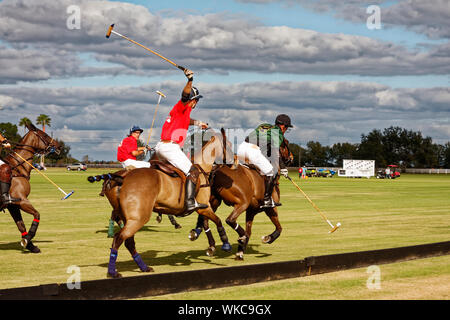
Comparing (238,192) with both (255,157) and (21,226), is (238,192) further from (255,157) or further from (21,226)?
(21,226)

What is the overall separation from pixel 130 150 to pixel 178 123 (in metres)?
4.47

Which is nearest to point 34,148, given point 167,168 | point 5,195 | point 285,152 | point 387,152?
point 5,195

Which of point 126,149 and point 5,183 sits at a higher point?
point 126,149

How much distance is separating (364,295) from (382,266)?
241cm

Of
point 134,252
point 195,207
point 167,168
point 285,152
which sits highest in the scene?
point 285,152

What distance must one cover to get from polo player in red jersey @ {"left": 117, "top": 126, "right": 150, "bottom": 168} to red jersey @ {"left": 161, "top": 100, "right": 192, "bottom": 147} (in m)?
4.09

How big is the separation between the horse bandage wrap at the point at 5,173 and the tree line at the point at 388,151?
484 feet

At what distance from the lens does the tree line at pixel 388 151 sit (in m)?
161

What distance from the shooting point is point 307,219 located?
1945 cm

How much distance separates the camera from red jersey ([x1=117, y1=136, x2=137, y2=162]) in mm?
14109

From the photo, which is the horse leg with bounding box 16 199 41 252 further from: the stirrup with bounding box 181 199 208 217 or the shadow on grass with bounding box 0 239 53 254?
the stirrup with bounding box 181 199 208 217

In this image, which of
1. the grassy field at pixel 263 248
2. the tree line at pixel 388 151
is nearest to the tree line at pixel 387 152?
the tree line at pixel 388 151

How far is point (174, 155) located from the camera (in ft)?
32.5
